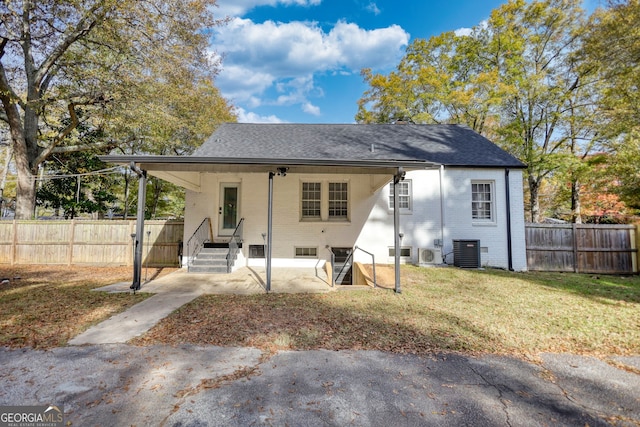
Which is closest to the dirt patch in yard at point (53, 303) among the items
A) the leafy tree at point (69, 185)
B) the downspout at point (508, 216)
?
the leafy tree at point (69, 185)

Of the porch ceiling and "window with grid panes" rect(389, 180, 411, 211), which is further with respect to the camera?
"window with grid panes" rect(389, 180, 411, 211)

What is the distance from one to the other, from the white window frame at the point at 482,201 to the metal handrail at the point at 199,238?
992 centimetres

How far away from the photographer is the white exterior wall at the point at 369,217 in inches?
392

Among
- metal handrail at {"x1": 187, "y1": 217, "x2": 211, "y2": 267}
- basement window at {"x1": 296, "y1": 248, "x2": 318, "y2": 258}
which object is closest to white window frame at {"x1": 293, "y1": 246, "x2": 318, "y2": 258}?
basement window at {"x1": 296, "y1": 248, "x2": 318, "y2": 258}

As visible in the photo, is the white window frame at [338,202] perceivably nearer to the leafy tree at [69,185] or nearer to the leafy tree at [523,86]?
the leafy tree at [523,86]

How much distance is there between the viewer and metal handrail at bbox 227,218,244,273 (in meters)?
8.84

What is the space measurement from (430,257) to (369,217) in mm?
2670

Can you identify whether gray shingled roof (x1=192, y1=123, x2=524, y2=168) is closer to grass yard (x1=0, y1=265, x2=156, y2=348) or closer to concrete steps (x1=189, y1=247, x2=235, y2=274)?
concrete steps (x1=189, y1=247, x2=235, y2=274)

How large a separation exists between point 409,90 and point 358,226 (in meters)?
13.0

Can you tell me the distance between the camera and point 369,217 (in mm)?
10328

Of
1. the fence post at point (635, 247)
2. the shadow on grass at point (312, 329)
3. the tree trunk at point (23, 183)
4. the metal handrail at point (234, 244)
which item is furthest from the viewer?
the tree trunk at point (23, 183)

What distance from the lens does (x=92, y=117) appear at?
13156mm

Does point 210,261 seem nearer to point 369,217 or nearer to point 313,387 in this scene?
point 369,217

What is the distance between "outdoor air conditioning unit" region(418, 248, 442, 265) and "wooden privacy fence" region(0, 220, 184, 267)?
30.2ft
